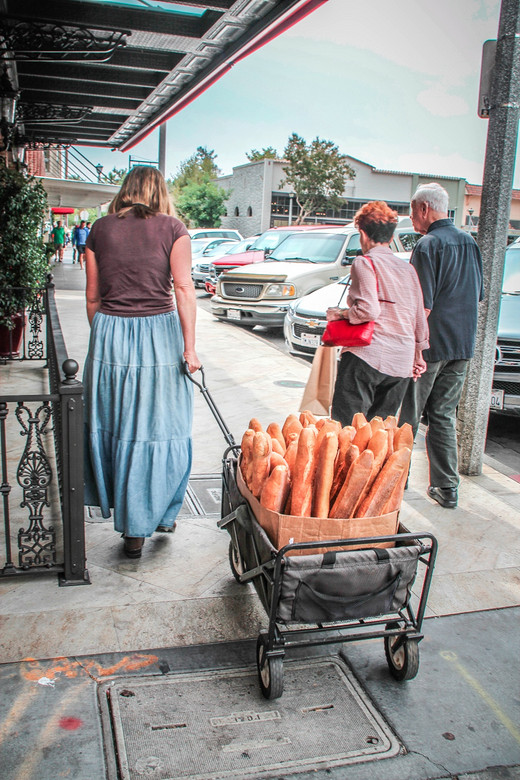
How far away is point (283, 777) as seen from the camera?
2.24 meters

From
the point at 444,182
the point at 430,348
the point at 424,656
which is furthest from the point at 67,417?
the point at 444,182

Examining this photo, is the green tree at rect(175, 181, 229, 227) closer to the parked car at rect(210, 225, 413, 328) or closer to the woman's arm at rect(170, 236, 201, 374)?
the parked car at rect(210, 225, 413, 328)

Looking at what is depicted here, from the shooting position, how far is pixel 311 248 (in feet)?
43.4

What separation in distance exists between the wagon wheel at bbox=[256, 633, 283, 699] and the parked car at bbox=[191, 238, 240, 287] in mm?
18510

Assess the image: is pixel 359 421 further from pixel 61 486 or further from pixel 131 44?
pixel 131 44

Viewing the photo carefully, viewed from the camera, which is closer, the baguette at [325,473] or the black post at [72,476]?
the baguette at [325,473]

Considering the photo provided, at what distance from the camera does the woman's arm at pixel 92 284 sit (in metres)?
3.62

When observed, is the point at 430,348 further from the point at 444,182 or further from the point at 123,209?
the point at 444,182

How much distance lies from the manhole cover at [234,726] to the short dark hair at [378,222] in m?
2.54

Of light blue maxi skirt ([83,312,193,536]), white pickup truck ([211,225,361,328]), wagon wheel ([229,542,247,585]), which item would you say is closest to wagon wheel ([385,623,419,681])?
wagon wheel ([229,542,247,585])

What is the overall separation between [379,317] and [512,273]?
5.22 meters

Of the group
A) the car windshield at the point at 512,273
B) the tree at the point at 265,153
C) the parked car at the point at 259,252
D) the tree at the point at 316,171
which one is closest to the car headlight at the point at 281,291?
the parked car at the point at 259,252

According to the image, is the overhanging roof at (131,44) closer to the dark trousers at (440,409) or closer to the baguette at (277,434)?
the dark trousers at (440,409)

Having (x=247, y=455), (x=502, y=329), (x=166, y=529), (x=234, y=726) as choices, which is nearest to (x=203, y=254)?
(x=502, y=329)
